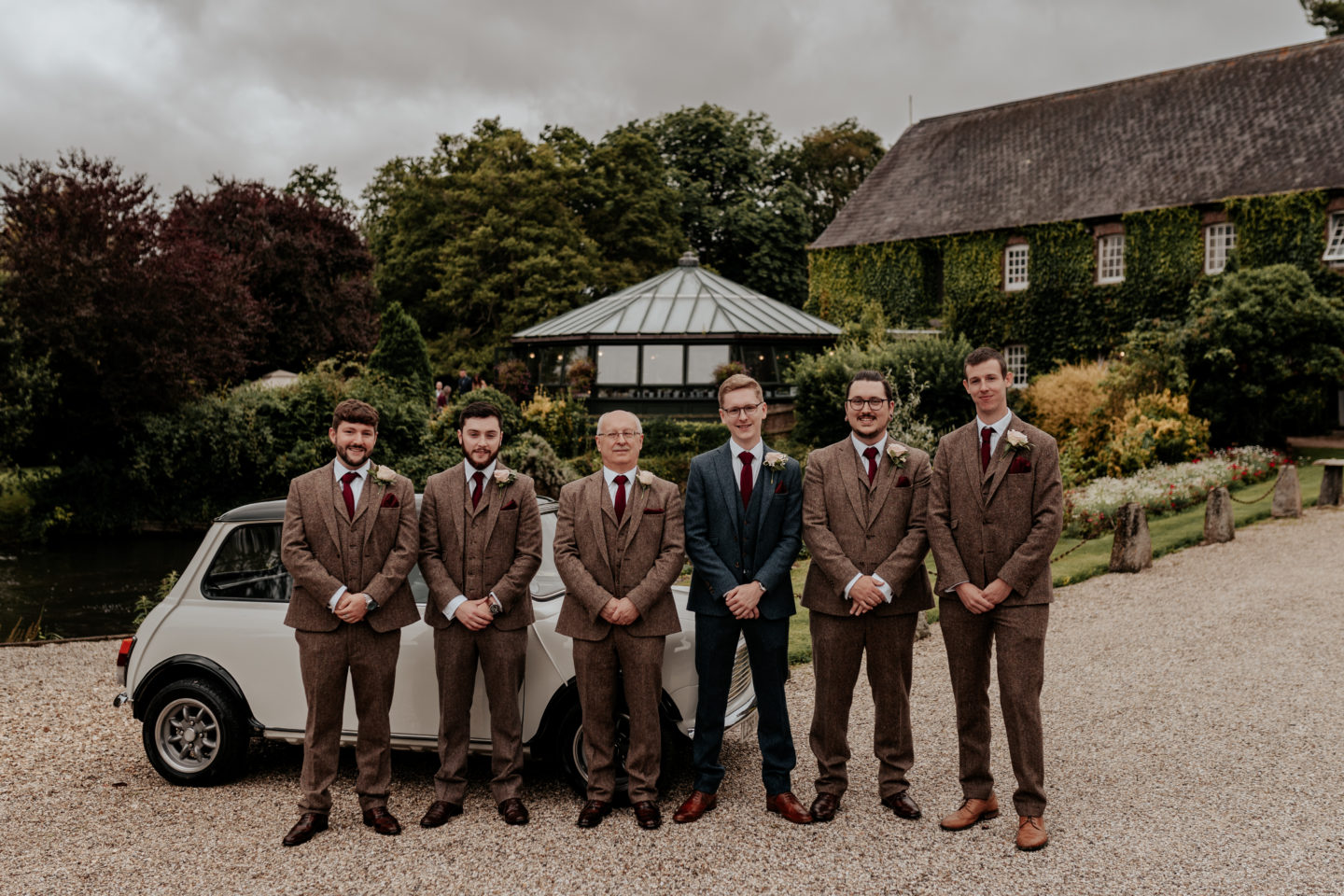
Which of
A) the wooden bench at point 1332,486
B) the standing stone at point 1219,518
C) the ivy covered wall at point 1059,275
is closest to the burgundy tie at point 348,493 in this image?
the standing stone at point 1219,518

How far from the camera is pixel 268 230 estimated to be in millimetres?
37031

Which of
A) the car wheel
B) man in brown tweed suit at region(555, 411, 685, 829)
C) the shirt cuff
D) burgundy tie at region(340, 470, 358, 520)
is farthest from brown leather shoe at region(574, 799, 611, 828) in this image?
the car wheel

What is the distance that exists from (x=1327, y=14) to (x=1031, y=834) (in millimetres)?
52409

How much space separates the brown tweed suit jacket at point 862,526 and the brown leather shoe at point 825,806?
0.96 meters

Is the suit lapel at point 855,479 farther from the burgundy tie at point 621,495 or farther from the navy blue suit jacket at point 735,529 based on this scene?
the burgundy tie at point 621,495

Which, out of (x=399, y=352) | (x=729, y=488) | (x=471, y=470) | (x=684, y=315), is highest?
(x=684, y=315)

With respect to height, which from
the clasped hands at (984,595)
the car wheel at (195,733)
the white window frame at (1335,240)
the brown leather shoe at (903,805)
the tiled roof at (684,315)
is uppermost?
the white window frame at (1335,240)

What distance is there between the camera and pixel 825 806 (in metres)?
5.16

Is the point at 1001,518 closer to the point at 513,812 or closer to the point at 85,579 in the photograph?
the point at 513,812

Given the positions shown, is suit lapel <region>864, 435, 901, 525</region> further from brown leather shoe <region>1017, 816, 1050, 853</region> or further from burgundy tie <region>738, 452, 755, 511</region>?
brown leather shoe <region>1017, 816, 1050, 853</region>

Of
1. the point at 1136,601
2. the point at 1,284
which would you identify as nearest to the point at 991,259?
the point at 1136,601

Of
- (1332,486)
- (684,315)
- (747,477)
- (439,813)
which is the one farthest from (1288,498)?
(684,315)

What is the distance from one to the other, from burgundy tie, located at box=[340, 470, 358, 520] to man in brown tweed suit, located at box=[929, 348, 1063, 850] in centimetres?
301

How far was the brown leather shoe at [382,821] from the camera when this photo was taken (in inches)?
200
